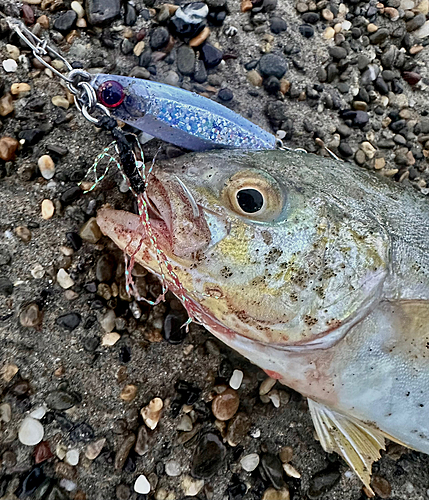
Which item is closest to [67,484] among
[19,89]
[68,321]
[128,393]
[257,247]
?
[128,393]

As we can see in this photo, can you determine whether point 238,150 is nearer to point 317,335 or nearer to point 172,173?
point 172,173

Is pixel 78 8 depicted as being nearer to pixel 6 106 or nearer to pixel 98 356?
pixel 6 106

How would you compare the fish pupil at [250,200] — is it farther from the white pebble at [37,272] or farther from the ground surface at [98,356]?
the white pebble at [37,272]

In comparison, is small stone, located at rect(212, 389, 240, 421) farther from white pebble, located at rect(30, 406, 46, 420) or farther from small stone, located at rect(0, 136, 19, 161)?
small stone, located at rect(0, 136, 19, 161)

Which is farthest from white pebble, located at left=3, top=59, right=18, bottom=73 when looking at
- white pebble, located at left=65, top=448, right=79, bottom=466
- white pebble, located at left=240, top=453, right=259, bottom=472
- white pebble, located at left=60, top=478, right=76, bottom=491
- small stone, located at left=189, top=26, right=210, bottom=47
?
white pebble, located at left=240, top=453, right=259, bottom=472

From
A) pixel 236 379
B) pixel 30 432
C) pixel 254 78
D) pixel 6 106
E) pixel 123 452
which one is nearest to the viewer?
pixel 30 432

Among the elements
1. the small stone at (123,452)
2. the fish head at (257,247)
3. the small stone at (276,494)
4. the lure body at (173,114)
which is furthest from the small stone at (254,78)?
the small stone at (276,494)

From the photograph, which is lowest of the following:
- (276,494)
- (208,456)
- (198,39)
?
(276,494)
